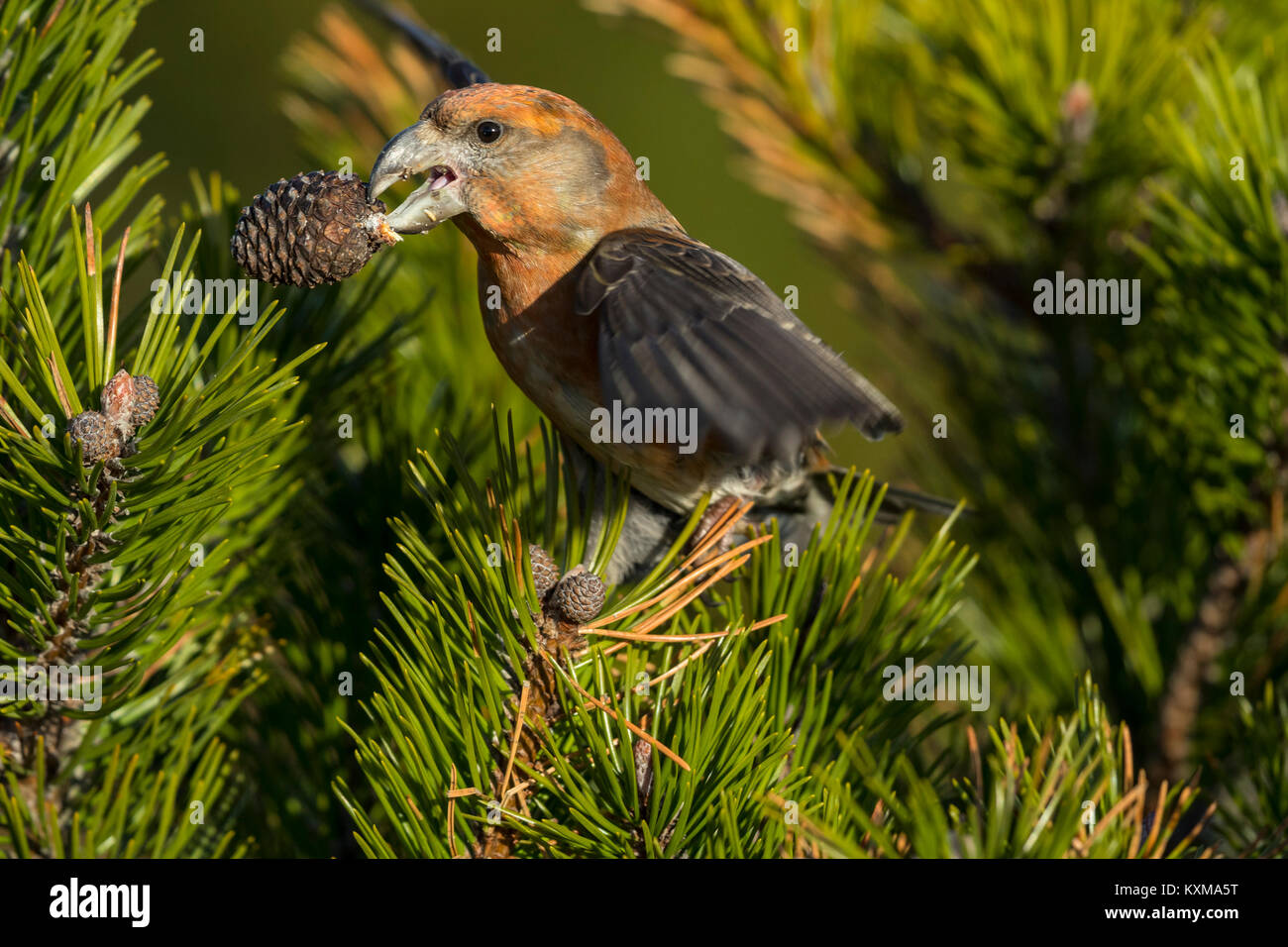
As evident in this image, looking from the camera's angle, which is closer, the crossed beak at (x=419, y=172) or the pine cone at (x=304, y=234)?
the pine cone at (x=304, y=234)

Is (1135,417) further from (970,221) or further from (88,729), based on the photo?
(88,729)

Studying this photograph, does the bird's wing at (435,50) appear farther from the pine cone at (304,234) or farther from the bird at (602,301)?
the pine cone at (304,234)

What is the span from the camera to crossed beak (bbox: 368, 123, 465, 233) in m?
1.27

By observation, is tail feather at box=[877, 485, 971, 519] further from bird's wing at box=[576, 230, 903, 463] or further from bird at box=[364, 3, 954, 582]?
bird's wing at box=[576, 230, 903, 463]

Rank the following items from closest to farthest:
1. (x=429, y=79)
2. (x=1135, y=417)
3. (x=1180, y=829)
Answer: (x=1180, y=829), (x=1135, y=417), (x=429, y=79)

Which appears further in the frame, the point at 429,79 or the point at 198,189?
the point at 429,79

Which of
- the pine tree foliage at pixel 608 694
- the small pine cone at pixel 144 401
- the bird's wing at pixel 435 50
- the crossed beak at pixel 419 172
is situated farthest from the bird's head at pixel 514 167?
the small pine cone at pixel 144 401

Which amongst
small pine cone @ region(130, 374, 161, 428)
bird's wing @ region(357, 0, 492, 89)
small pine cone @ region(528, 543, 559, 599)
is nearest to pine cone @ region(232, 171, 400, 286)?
small pine cone @ region(130, 374, 161, 428)

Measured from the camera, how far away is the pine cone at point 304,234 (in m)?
0.94

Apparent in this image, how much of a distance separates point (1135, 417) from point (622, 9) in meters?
1.02

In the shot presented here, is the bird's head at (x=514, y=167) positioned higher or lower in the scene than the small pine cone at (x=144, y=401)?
higher

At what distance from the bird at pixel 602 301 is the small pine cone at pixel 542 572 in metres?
0.16
